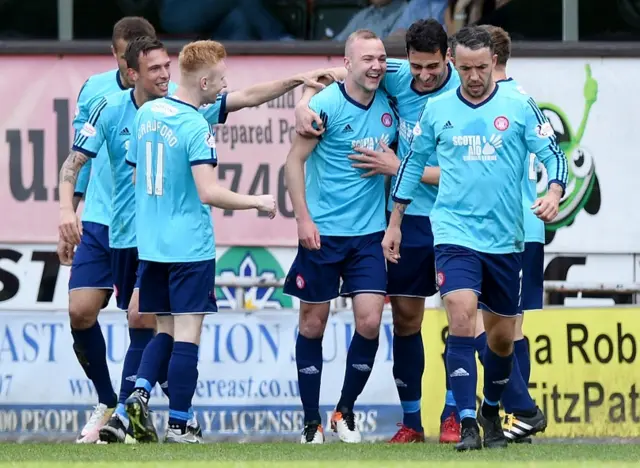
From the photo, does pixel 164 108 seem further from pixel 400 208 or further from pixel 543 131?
pixel 543 131

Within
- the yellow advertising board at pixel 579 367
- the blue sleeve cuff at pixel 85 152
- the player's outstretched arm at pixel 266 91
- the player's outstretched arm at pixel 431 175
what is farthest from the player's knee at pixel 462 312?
the yellow advertising board at pixel 579 367

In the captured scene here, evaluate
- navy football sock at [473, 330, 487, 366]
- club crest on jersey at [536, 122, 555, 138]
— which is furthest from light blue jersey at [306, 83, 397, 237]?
club crest on jersey at [536, 122, 555, 138]

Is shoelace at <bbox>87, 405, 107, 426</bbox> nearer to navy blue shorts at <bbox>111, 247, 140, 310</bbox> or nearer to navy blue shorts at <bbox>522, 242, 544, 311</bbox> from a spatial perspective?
navy blue shorts at <bbox>111, 247, 140, 310</bbox>

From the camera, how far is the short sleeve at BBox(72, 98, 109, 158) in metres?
9.31

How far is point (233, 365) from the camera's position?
11.1 metres

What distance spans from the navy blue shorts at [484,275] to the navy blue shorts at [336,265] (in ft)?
3.05

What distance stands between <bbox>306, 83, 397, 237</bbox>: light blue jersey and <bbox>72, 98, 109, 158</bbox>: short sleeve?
1147mm

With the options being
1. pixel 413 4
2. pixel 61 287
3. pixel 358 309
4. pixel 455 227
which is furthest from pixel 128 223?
pixel 413 4

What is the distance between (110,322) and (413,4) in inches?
125

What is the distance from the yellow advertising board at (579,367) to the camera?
429 inches

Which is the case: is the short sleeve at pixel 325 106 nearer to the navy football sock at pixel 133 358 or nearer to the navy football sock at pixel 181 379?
the navy football sock at pixel 181 379

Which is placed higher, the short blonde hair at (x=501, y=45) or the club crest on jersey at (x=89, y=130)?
the short blonde hair at (x=501, y=45)

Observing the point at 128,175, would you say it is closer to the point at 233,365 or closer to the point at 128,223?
the point at 128,223

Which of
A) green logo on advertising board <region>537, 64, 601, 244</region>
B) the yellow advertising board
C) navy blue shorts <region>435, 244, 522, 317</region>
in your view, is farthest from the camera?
green logo on advertising board <region>537, 64, 601, 244</region>
